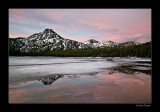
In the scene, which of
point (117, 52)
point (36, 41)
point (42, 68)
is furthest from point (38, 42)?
point (117, 52)

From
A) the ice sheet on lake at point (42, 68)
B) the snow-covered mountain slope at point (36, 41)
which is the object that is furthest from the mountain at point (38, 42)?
the ice sheet on lake at point (42, 68)

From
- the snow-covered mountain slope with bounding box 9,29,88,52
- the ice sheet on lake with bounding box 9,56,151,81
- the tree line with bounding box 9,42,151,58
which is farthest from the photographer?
the ice sheet on lake with bounding box 9,56,151,81

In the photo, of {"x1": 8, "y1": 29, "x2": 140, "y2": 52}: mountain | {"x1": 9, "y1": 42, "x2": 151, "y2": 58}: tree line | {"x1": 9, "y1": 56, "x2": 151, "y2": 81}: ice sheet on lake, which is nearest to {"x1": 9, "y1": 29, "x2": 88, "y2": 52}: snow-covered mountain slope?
{"x1": 8, "y1": 29, "x2": 140, "y2": 52}: mountain

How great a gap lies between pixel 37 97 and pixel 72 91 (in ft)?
3.89

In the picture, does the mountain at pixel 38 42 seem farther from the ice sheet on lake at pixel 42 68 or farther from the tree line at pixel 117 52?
the ice sheet on lake at pixel 42 68

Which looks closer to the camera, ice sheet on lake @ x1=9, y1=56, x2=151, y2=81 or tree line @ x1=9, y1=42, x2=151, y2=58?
tree line @ x1=9, y1=42, x2=151, y2=58

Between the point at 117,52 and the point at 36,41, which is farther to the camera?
the point at 117,52

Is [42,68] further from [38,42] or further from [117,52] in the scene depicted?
[117,52]

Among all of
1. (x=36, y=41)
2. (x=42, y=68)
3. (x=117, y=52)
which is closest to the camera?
(x=42, y=68)

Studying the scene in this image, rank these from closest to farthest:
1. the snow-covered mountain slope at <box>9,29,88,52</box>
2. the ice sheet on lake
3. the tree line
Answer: the snow-covered mountain slope at <box>9,29,88,52</box>, the tree line, the ice sheet on lake

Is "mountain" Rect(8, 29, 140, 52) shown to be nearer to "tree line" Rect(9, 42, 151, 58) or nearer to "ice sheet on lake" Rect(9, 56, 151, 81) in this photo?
"tree line" Rect(9, 42, 151, 58)

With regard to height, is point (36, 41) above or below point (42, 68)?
above
